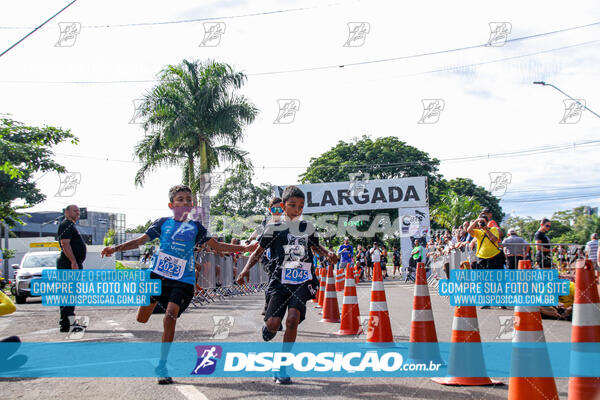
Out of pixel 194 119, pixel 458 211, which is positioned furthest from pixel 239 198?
pixel 194 119

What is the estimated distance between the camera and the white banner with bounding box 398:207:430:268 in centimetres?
3123

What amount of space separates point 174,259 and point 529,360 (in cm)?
303

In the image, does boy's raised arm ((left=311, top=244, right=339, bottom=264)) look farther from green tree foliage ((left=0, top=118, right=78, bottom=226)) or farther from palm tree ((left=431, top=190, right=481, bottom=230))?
palm tree ((left=431, top=190, right=481, bottom=230))

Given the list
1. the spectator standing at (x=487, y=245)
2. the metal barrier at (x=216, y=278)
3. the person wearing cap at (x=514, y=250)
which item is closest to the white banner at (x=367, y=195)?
the metal barrier at (x=216, y=278)

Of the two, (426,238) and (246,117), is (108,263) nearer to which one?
(246,117)

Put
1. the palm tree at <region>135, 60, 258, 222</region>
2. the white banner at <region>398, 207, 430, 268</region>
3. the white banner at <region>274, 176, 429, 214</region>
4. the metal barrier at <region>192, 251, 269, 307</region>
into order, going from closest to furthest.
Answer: the metal barrier at <region>192, 251, 269, 307</region> → the palm tree at <region>135, 60, 258, 222</region> → the white banner at <region>398, 207, 430, 268</region> → the white banner at <region>274, 176, 429, 214</region>

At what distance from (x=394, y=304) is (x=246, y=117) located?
1735 cm

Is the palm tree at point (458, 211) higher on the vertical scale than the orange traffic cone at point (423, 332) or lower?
higher

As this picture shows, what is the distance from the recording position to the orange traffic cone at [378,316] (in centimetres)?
657

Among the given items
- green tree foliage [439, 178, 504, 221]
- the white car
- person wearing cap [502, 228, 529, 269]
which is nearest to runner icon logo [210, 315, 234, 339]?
person wearing cap [502, 228, 529, 269]

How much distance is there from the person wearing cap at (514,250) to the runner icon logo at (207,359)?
352 inches

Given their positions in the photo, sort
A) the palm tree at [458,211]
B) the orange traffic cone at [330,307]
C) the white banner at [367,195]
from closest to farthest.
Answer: the orange traffic cone at [330,307]
the white banner at [367,195]
the palm tree at [458,211]

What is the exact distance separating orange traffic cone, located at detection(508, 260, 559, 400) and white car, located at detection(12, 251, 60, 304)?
17.4m

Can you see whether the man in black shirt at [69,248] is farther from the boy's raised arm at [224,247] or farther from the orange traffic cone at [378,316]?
the orange traffic cone at [378,316]
